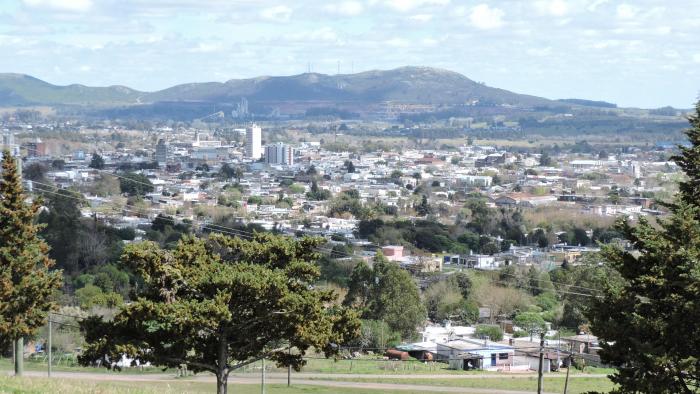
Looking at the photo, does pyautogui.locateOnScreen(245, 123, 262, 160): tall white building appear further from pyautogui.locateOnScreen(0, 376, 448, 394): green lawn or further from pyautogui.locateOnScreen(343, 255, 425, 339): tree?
pyautogui.locateOnScreen(0, 376, 448, 394): green lawn

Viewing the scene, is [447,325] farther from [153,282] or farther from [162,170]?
[162,170]

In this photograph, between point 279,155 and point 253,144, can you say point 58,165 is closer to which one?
point 279,155

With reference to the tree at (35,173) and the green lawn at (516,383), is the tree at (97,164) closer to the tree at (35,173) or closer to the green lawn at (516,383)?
the tree at (35,173)

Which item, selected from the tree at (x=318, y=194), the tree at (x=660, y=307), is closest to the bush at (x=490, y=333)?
the tree at (x=660, y=307)

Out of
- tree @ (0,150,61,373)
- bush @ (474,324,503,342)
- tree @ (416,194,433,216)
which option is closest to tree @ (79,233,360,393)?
tree @ (0,150,61,373)

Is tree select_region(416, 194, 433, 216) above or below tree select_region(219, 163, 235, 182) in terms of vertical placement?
above

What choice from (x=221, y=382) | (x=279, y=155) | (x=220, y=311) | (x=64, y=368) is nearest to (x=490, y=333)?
(x=64, y=368)
